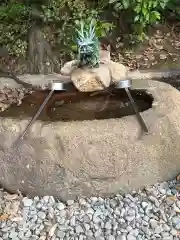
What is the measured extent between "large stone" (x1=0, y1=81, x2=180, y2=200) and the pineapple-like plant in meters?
0.33

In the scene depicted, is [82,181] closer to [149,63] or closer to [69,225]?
[69,225]

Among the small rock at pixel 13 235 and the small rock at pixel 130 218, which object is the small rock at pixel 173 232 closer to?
the small rock at pixel 130 218

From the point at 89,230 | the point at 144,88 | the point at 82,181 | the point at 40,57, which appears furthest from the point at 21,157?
the point at 40,57

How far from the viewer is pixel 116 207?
2422mm

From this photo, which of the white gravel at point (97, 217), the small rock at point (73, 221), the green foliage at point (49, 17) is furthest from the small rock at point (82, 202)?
the green foliage at point (49, 17)

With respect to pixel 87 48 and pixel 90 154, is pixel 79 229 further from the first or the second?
pixel 87 48

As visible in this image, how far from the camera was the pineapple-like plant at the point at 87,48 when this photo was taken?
2.36 meters

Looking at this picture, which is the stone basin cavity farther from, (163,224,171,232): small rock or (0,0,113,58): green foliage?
(0,0,113,58): green foliage

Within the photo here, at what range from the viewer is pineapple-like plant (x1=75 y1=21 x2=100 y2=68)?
2359mm

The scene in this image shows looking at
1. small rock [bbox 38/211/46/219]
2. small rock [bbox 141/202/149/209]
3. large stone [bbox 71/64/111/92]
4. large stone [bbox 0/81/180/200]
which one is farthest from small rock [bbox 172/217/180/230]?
large stone [bbox 71/64/111/92]

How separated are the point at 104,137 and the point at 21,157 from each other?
1.51 ft

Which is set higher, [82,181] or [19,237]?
[82,181]

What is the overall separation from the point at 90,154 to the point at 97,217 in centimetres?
A: 33

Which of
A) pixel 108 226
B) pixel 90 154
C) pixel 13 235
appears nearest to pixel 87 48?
pixel 90 154
